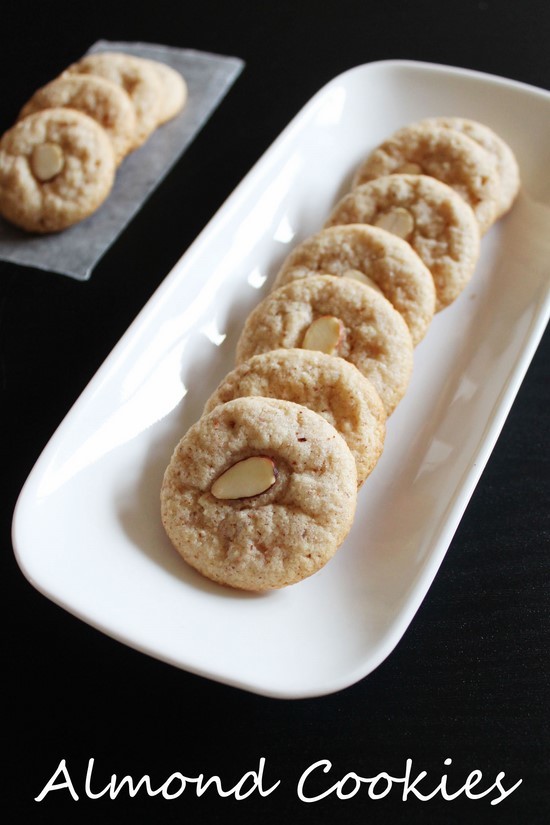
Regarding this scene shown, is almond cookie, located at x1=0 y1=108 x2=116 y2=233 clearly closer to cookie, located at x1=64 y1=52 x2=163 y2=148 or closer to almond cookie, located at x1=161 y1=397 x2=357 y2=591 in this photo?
cookie, located at x1=64 y1=52 x2=163 y2=148

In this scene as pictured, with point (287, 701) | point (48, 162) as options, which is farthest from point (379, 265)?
point (48, 162)

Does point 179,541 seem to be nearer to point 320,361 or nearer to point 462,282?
point 320,361

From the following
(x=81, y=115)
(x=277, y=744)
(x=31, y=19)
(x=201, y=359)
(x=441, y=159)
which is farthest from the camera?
(x=31, y=19)

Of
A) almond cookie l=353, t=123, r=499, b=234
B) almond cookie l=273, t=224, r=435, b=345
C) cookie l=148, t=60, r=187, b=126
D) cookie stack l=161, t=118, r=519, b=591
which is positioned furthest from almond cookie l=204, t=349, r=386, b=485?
cookie l=148, t=60, r=187, b=126

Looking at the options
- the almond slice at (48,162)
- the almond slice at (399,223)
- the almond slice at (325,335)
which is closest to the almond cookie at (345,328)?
the almond slice at (325,335)

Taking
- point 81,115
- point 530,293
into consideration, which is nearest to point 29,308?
point 81,115

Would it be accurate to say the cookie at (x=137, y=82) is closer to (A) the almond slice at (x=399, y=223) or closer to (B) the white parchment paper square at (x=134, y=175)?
(B) the white parchment paper square at (x=134, y=175)
